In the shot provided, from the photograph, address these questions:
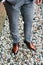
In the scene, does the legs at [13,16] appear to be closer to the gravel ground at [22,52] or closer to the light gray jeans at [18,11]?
the light gray jeans at [18,11]

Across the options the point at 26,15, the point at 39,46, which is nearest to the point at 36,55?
the point at 39,46

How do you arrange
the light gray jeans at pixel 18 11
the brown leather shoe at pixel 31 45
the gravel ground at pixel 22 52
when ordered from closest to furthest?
the light gray jeans at pixel 18 11, the gravel ground at pixel 22 52, the brown leather shoe at pixel 31 45

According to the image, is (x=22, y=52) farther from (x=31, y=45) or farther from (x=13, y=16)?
(x=13, y=16)

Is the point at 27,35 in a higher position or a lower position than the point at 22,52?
higher

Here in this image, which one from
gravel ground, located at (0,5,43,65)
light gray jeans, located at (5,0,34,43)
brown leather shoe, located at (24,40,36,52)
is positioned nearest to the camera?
light gray jeans, located at (5,0,34,43)

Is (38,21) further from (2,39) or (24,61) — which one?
(24,61)

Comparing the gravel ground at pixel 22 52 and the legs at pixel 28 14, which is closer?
the legs at pixel 28 14

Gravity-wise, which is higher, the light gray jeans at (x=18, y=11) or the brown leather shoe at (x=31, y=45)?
the light gray jeans at (x=18, y=11)

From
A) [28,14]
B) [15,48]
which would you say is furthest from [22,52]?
[28,14]

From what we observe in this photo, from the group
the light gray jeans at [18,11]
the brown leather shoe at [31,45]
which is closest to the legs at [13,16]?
the light gray jeans at [18,11]

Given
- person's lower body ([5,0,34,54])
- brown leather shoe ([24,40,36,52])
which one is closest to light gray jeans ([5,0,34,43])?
person's lower body ([5,0,34,54])

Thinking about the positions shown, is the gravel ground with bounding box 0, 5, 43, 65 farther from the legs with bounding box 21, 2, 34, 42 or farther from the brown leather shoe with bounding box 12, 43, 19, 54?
the legs with bounding box 21, 2, 34, 42

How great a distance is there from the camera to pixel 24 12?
5.68ft

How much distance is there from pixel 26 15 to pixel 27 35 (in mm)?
245
